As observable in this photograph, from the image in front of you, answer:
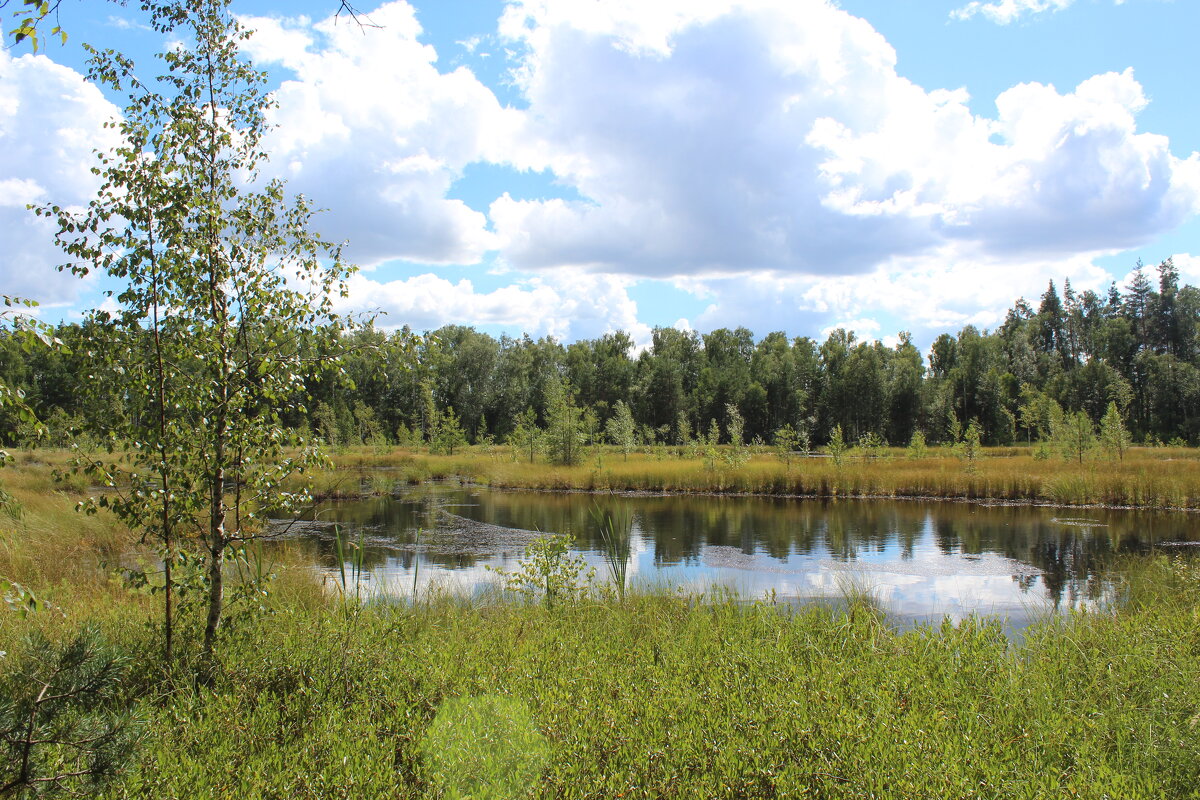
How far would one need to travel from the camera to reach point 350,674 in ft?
15.3

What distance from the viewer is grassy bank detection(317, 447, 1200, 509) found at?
23.6 m

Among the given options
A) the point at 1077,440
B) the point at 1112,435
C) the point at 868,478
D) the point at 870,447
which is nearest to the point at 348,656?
the point at 868,478

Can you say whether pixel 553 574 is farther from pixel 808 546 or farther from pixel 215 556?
pixel 808 546

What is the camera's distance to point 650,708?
4066 mm

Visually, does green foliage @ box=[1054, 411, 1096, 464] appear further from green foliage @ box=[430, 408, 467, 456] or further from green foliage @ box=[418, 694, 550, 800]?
green foliage @ box=[418, 694, 550, 800]

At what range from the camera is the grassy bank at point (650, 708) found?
334cm

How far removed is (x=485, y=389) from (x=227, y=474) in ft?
246

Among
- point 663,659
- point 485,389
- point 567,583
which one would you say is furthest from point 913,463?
point 485,389

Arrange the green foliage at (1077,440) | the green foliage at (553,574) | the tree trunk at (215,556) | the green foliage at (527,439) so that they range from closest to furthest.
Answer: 1. the tree trunk at (215,556)
2. the green foliage at (553,574)
3. the green foliage at (1077,440)
4. the green foliage at (527,439)

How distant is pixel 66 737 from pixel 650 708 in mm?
2746

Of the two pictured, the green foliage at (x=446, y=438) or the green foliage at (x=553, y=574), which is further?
the green foliage at (x=446, y=438)

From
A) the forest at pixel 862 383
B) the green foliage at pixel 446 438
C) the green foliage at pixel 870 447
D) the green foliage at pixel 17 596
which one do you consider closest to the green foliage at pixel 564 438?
the green foliage at pixel 446 438

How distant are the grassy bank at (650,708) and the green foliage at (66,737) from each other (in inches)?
5.0

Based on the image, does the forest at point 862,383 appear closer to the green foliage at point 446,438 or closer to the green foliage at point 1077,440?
the green foliage at point 446,438
